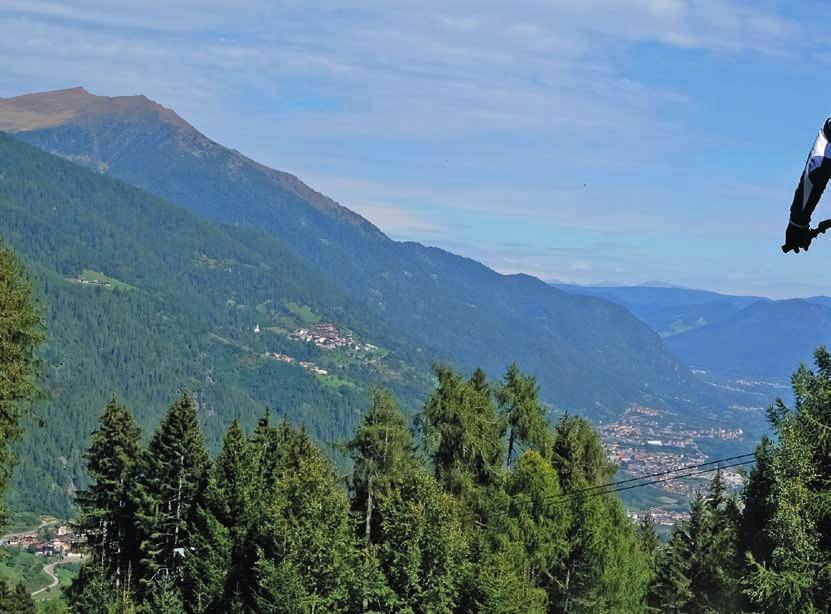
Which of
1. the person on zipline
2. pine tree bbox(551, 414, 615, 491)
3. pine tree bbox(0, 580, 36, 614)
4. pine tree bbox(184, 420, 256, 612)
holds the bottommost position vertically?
pine tree bbox(0, 580, 36, 614)

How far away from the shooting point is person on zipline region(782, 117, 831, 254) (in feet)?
24.6

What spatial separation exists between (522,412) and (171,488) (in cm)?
1554

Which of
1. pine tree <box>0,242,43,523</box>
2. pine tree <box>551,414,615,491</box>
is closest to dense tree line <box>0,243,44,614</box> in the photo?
pine tree <box>0,242,43,523</box>

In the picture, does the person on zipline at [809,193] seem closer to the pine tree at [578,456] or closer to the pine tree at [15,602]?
the pine tree at [578,456]

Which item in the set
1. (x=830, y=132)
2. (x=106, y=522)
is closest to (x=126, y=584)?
(x=106, y=522)

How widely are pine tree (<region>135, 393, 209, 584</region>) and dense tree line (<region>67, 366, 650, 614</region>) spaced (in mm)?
70

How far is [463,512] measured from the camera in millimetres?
39688

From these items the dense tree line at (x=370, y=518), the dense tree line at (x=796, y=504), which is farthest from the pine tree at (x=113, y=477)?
the dense tree line at (x=796, y=504)

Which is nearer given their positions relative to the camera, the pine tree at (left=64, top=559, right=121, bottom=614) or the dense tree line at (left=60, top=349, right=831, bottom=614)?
the dense tree line at (left=60, top=349, right=831, bottom=614)

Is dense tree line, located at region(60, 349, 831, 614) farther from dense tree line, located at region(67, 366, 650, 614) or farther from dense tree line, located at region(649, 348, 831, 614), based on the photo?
dense tree line, located at region(649, 348, 831, 614)

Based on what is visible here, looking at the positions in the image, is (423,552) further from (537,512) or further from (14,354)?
(14,354)

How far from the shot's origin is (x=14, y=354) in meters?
30.3

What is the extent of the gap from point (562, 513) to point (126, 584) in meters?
18.2

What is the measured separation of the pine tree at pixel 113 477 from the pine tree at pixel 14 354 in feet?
35.2
